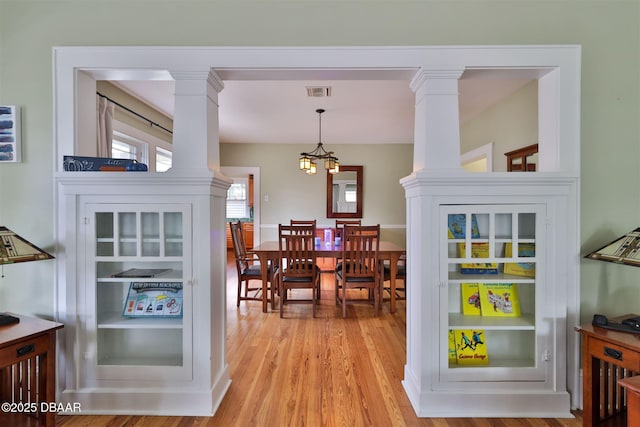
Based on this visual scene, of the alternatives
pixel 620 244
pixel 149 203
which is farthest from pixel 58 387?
pixel 620 244

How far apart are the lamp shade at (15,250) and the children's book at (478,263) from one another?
241cm

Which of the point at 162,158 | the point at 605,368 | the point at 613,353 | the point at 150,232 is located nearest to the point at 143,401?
the point at 150,232

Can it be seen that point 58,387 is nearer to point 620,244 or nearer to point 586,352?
point 586,352

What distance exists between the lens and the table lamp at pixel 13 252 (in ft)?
5.02

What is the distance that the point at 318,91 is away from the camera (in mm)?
3389

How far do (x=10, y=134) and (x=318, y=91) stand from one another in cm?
262

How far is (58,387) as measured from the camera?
5.90 ft

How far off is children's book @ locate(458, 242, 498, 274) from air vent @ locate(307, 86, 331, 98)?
7.58 ft

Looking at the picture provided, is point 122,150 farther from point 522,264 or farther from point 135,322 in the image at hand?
point 522,264

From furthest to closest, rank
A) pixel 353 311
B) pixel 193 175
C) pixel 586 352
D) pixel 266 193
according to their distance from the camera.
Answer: pixel 266 193
pixel 353 311
pixel 193 175
pixel 586 352

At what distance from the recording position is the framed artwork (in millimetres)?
1813

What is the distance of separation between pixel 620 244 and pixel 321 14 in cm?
217

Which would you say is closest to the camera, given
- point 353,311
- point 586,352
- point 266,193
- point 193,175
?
point 586,352

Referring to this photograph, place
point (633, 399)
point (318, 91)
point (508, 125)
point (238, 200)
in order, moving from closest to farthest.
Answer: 1. point (633, 399)
2. point (318, 91)
3. point (508, 125)
4. point (238, 200)
